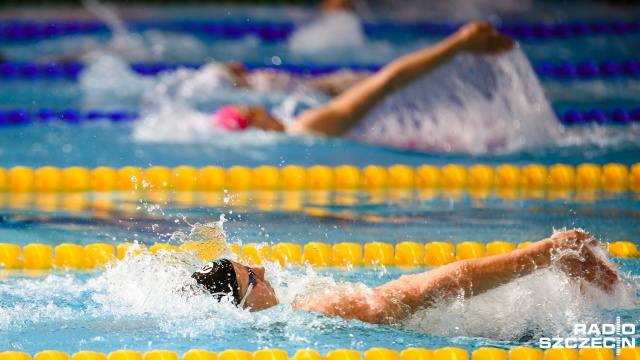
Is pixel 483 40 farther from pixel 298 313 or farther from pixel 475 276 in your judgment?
pixel 298 313

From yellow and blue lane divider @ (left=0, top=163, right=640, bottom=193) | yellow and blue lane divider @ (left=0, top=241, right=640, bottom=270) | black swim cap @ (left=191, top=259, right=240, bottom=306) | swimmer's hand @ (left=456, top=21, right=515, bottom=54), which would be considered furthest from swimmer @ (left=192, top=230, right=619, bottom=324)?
swimmer's hand @ (left=456, top=21, right=515, bottom=54)

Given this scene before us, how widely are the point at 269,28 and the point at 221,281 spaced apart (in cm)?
612

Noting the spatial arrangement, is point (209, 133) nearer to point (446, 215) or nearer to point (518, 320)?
point (446, 215)

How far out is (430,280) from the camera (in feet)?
9.39

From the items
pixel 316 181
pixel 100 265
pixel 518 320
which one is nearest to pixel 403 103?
pixel 316 181

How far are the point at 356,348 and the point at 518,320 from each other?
0.52 metres

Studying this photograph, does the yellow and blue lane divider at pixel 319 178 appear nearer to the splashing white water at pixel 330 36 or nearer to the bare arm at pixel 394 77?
the bare arm at pixel 394 77

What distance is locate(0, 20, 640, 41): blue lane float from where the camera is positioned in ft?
27.4

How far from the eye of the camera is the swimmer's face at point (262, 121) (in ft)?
17.9

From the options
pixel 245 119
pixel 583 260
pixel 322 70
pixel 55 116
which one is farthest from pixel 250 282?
pixel 322 70

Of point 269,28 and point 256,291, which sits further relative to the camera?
point 269,28

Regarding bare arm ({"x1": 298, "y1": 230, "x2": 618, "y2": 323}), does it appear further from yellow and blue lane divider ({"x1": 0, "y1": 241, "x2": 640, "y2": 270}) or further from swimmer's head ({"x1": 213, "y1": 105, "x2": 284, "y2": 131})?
swimmer's head ({"x1": 213, "y1": 105, "x2": 284, "y2": 131})

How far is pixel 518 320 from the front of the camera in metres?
2.86

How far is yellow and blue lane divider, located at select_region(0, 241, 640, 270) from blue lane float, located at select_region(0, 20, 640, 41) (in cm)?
488
